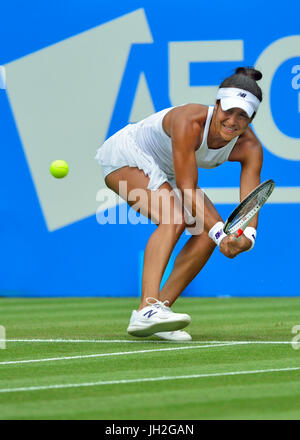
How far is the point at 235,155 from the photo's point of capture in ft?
19.7

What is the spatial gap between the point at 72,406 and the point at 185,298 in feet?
22.6

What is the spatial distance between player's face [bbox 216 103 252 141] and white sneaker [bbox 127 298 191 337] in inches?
39.9

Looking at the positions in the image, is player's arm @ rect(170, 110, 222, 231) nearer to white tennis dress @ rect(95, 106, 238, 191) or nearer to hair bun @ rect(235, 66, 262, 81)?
white tennis dress @ rect(95, 106, 238, 191)

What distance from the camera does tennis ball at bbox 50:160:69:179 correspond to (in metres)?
9.69

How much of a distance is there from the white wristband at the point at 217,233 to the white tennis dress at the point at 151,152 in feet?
1.68

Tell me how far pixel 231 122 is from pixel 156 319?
116 centimetres

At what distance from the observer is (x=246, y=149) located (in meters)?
5.99

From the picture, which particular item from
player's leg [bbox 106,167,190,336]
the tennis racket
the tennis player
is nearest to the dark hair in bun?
the tennis player

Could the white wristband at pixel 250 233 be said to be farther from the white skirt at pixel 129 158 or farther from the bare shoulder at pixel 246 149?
the white skirt at pixel 129 158

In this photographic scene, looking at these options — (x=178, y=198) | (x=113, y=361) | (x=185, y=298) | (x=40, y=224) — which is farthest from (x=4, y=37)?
(x=113, y=361)

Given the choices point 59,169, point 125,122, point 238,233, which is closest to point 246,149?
point 238,233

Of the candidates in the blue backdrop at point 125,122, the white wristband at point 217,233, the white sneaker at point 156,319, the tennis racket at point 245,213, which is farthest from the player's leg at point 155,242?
the blue backdrop at point 125,122

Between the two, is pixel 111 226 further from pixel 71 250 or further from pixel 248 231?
pixel 248 231

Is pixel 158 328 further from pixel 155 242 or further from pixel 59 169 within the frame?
pixel 59 169
